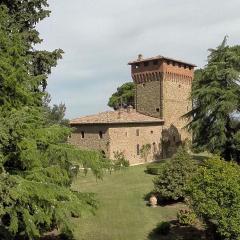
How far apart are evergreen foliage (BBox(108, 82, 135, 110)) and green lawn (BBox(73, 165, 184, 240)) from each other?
119ft

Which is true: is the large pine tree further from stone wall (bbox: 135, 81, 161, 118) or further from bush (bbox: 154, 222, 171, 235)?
stone wall (bbox: 135, 81, 161, 118)

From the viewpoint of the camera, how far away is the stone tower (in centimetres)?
4538

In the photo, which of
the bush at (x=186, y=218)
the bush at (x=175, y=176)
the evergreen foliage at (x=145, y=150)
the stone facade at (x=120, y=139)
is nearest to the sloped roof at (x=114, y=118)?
the stone facade at (x=120, y=139)

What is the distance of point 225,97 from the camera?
33062mm

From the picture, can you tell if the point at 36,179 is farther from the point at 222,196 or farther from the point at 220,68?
the point at 220,68

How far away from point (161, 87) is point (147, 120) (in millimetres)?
4639

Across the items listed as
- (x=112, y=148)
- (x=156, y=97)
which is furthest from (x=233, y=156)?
(x=156, y=97)

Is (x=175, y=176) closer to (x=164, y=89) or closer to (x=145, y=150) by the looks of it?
(x=145, y=150)

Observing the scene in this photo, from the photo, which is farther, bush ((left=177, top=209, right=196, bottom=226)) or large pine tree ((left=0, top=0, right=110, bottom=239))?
bush ((left=177, top=209, right=196, bottom=226))

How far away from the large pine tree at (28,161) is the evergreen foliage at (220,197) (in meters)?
4.76

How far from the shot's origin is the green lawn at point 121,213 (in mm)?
20172

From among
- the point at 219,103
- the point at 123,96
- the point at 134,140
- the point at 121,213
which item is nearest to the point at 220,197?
the point at 121,213

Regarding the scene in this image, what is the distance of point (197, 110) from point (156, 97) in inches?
396

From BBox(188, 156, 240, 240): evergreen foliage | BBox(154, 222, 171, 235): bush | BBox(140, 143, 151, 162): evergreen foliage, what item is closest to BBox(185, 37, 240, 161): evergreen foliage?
BBox(140, 143, 151, 162): evergreen foliage
